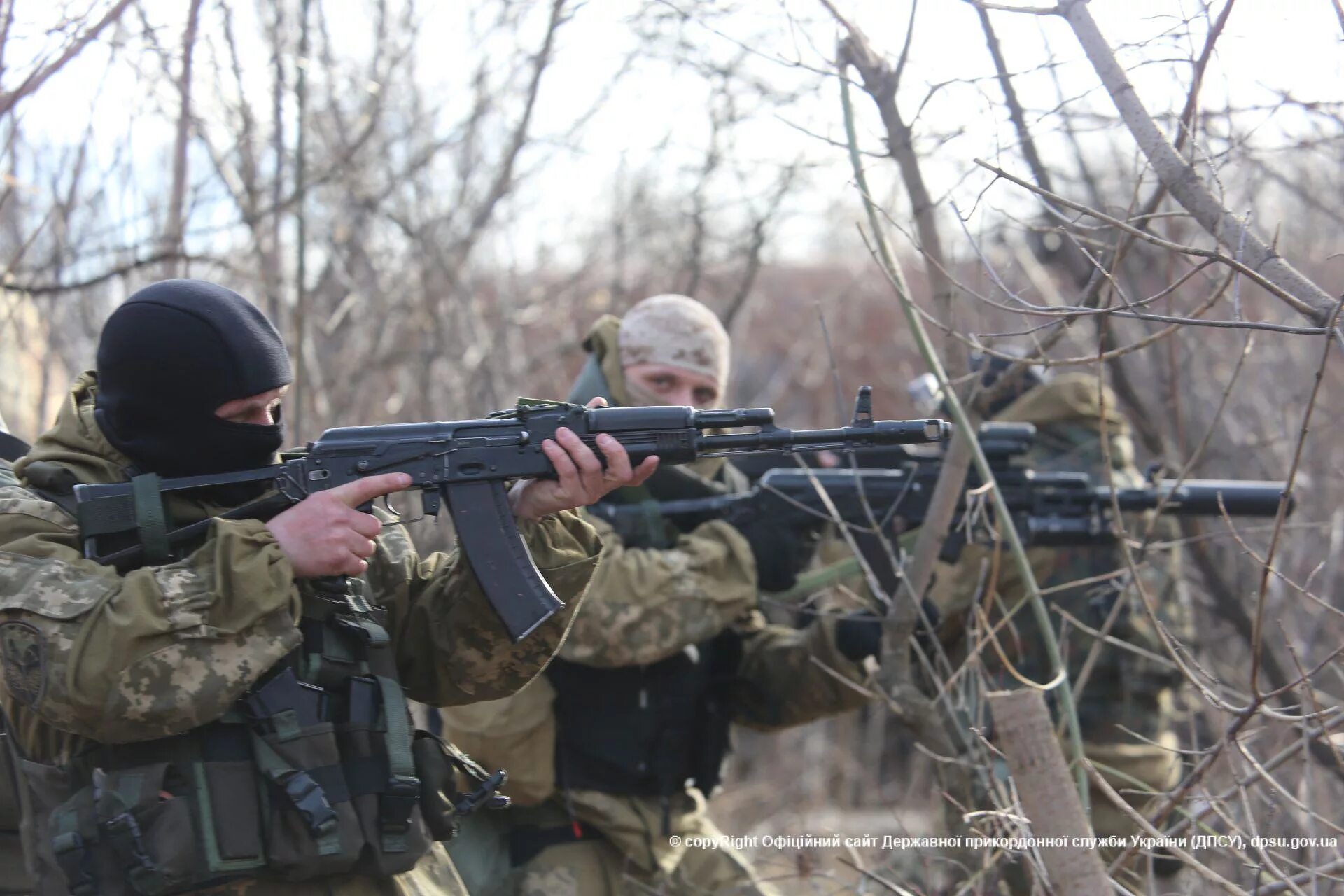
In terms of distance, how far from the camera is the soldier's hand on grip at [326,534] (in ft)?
7.66

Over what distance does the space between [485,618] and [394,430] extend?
0.44 metres

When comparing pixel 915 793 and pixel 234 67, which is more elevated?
pixel 234 67

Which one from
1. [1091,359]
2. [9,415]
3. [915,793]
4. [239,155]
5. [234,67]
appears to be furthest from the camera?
[915,793]

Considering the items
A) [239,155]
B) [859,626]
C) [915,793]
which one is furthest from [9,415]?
[915,793]

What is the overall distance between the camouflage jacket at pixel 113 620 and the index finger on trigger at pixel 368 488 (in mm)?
168

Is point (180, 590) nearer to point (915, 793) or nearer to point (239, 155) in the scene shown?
point (239, 155)

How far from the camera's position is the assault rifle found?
254 cm

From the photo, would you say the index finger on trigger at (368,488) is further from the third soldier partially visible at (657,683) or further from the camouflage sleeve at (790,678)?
the camouflage sleeve at (790,678)

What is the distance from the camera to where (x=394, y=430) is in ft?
8.66

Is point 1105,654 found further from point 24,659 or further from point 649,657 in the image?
point 24,659

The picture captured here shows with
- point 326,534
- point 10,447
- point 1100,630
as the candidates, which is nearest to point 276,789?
point 326,534

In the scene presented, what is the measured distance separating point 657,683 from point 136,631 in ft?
6.54

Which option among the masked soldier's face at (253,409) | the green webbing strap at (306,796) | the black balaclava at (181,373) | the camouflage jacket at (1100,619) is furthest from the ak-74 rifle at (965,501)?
the green webbing strap at (306,796)

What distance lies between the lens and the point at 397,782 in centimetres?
242
